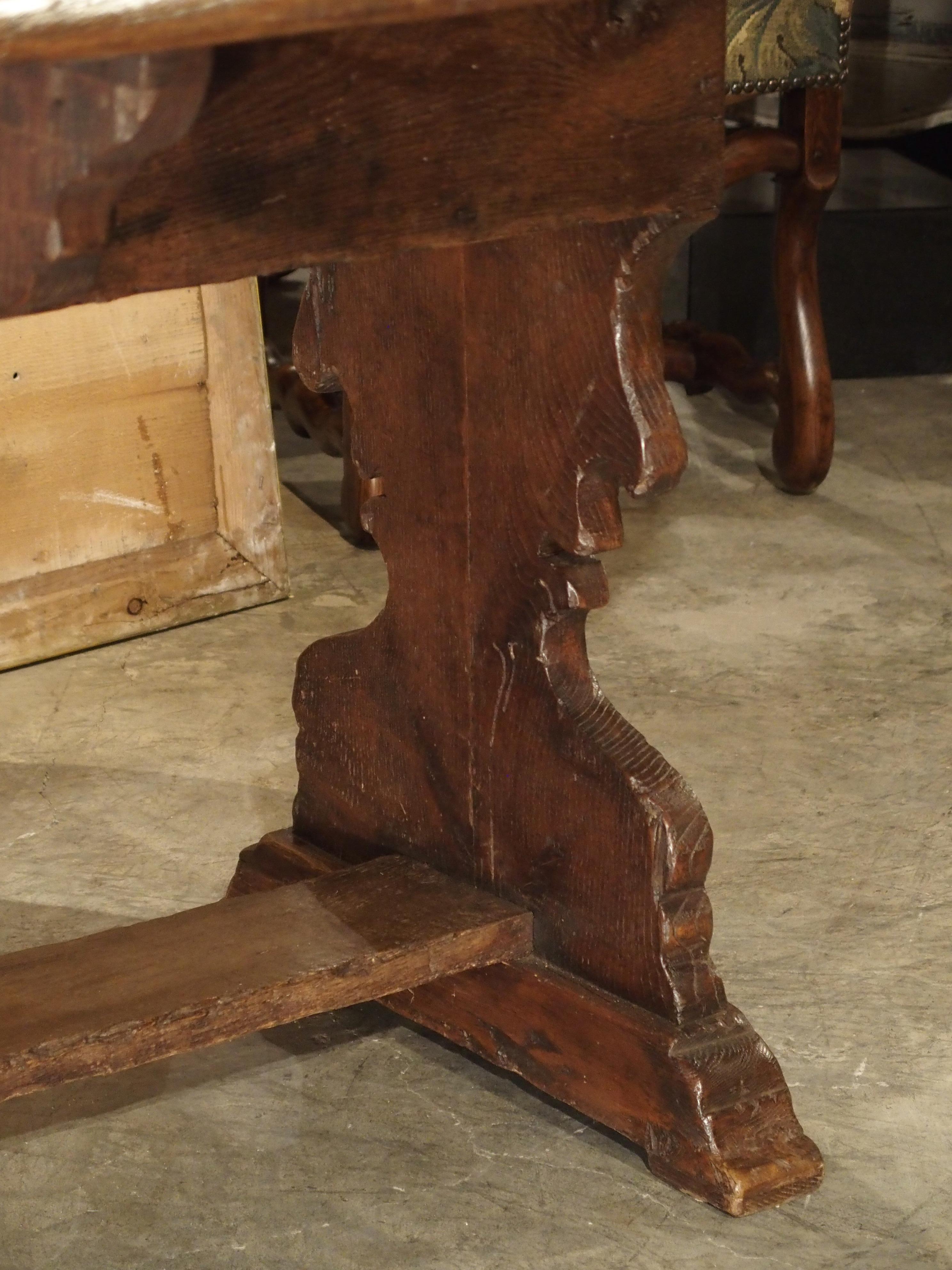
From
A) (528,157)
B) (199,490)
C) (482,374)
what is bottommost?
(199,490)

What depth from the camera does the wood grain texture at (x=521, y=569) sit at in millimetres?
1151

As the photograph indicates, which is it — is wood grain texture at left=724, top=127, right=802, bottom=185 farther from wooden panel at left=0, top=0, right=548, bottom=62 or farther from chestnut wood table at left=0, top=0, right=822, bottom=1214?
wooden panel at left=0, top=0, right=548, bottom=62

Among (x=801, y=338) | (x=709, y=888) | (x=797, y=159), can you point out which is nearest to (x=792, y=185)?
(x=797, y=159)

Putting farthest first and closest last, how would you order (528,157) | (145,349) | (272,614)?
(272,614) < (145,349) < (528,157)

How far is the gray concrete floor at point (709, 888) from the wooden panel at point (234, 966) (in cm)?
13

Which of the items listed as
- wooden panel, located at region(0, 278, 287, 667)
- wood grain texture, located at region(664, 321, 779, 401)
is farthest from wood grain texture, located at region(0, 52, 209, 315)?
wood grain texture, located at region(664, 321, 779, 401)

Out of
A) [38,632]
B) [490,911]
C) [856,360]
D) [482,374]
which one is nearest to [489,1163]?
[490,911]

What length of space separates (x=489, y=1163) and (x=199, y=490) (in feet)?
4.03

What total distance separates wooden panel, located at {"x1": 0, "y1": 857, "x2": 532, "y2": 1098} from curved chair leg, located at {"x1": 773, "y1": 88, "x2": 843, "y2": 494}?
1.52m

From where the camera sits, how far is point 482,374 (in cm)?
124

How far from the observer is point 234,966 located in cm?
121

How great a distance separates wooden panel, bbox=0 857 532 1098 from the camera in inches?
44.5

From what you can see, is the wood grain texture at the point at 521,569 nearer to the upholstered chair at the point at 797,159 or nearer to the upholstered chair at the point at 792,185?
the upholstered chair at the point at 792,185

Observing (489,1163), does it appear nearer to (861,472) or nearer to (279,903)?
(279,903)
